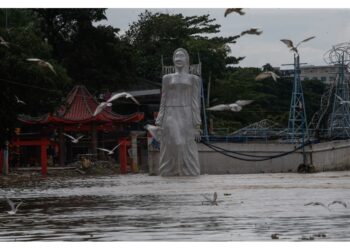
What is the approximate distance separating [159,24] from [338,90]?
15675 millimetres

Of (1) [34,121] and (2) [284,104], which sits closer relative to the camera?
→ (1) [34,121]

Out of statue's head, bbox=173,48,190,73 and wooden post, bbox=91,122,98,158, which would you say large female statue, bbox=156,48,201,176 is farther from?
wooden post, bbox=91,122,98,158

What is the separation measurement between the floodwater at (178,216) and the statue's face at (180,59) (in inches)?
329

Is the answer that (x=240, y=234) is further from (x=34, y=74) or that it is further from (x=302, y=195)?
(x=34, y=74)

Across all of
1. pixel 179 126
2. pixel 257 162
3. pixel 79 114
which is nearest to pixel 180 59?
pixel 179 126

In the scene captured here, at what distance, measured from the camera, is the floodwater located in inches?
533

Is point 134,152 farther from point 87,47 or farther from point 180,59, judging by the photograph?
point 180,59

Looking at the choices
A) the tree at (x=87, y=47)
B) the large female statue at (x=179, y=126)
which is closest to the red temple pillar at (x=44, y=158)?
the tree at (x=87, y=47)

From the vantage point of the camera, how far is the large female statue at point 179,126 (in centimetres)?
3384

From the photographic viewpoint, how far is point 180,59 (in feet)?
107

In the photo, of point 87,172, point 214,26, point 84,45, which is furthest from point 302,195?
point 214,26

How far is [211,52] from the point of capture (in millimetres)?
55750

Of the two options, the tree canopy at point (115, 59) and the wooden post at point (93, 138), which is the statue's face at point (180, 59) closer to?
the tree canopy at point (115, 59)

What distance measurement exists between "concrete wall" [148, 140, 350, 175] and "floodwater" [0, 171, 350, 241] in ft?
52.4
